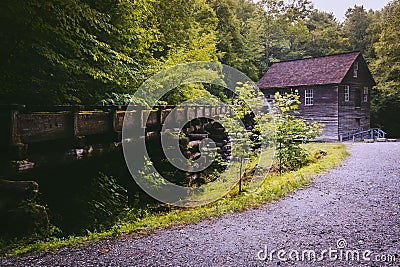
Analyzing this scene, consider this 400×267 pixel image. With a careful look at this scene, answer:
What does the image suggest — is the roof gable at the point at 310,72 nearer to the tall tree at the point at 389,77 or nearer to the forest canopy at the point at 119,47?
the tall tree at the point at 389,77

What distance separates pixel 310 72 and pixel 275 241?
25.5m

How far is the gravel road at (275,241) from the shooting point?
3.50 meters

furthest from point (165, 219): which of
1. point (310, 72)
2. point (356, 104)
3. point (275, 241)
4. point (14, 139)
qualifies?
point (356, 104)

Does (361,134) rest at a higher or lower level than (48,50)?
lower

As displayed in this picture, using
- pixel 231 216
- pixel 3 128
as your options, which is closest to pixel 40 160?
pixel 3 128

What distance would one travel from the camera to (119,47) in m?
8.40

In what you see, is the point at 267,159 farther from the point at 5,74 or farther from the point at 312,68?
the point at 312,68

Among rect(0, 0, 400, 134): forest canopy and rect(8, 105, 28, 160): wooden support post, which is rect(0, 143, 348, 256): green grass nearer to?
rect(8, 105, 28, 160): wooden support post

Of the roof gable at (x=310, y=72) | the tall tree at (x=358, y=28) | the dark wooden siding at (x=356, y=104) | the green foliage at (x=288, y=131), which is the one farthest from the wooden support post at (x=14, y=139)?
the tall tree at (x=358, y=28)

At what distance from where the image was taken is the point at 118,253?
3740 millimetres

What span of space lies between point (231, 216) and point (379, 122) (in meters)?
30.9

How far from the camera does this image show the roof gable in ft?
83.8

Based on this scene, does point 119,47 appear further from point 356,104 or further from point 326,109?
point 356,104

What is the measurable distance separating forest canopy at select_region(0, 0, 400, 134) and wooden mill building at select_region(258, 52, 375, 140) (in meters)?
2.40
